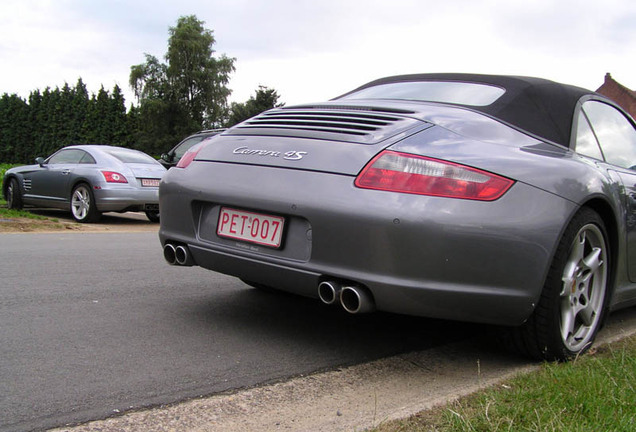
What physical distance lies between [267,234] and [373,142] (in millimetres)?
667

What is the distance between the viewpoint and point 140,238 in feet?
26.0

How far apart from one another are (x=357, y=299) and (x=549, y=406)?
0.88 meters

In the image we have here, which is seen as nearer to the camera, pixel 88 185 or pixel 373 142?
pixel 373 142

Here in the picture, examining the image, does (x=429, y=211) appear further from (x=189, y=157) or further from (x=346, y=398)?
(x=189, y=157)

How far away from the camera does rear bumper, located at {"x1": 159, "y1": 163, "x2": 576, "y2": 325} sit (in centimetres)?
277

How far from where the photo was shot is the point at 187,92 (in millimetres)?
72938

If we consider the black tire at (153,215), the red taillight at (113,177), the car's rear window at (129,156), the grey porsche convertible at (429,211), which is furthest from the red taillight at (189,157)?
the car's rear window at (129,156)

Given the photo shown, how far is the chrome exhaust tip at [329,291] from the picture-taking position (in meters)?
2.94

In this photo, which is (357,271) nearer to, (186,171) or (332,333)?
(332,333)

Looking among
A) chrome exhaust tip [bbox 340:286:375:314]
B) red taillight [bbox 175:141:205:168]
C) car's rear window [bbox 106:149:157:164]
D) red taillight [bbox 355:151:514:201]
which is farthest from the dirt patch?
red taillight [bbox 355:151:514:201]

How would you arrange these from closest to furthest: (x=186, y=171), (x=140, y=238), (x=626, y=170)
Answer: (x=186, y=171)
(x=626, y=170)
(x=140, y=238)

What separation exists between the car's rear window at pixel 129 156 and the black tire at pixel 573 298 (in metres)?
8.79

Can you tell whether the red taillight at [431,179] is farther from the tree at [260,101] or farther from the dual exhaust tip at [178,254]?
the tree at [260,101]

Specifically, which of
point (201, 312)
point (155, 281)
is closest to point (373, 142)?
point (201, 312)
